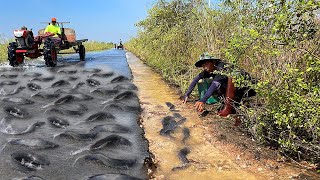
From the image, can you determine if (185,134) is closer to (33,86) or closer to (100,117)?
(100,117)

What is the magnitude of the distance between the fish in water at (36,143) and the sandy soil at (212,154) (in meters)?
1.09

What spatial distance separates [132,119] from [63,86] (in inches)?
120

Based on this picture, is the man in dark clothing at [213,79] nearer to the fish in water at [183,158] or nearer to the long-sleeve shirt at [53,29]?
the fish in water at [183,158]

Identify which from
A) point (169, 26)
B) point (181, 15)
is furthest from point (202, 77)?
point (169, 26)

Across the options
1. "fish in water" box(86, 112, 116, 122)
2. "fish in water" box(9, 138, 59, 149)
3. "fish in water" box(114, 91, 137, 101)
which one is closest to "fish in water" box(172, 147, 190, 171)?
"fish in water" box(9, 138, 59, 149)

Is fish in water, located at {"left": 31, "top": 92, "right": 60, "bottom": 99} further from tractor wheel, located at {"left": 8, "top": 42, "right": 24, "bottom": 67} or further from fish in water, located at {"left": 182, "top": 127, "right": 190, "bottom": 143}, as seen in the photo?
tractor wheel, located at {"left": 8, "top": 42, "right": 24, "bottom": 67}

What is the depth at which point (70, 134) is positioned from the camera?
4426mm

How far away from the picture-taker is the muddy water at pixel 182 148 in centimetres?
344

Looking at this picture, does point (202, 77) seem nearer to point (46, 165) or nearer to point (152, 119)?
point (152, 119)

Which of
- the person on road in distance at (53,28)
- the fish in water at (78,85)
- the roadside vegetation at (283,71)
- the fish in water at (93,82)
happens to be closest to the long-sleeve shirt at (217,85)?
the roadside vegetation at (283,71)

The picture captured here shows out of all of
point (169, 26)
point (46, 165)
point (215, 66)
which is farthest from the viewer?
point (169, 26)

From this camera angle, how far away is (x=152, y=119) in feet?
17.7

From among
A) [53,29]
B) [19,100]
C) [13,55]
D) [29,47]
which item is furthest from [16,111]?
[53,29]

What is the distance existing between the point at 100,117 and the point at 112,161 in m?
1.69
